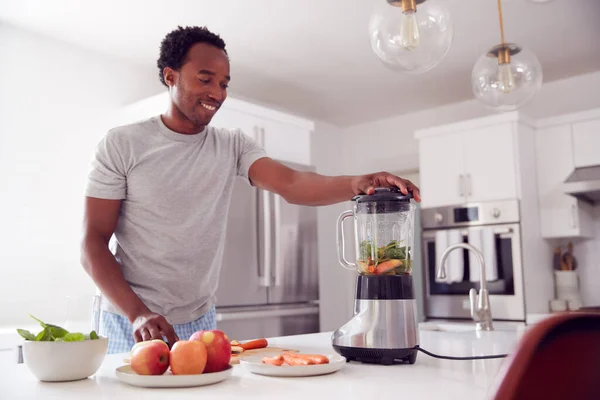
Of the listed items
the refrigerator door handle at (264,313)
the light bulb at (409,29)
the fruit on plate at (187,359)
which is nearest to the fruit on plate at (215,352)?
the fruit on plate at (187,359)

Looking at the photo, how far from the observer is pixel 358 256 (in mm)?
1287

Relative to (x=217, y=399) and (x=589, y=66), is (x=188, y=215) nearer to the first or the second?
(x=217, y=399)

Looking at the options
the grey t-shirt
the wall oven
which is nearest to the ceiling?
the wall oven

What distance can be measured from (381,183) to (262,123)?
233cm

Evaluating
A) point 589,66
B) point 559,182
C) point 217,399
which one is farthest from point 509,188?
point 217,399

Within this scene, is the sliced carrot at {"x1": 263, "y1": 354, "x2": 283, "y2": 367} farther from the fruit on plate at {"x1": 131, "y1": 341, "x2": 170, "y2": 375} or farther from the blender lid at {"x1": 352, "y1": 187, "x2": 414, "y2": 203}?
the blender lid at {"x1": 352, "y1": 187, "x2": 414, "y2": 203}

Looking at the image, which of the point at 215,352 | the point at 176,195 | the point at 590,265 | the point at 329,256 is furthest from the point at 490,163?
the point at 215,352

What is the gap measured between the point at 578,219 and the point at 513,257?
48 cm

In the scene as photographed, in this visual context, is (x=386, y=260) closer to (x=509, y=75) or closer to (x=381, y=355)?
(x=381, y=355)

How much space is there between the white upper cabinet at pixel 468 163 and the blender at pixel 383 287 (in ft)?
8.48

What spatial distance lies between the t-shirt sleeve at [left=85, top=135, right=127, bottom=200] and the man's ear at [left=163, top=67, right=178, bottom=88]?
0.95ft

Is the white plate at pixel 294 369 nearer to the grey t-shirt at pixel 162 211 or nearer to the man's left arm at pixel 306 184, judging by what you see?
the man's left arm at pixel 306 184

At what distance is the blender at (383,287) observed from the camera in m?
1.15

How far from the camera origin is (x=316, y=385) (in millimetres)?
916
